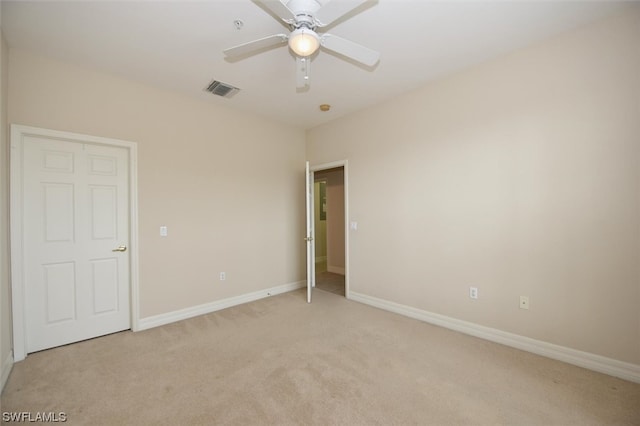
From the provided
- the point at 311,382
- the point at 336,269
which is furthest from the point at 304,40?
the point at 336,269

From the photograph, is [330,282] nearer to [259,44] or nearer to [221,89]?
[221,89]

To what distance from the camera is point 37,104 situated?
8.29 ft

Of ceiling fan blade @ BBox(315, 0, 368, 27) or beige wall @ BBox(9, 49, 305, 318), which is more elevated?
ceiling fan blade @ BBox(315, 0, 368, 27)

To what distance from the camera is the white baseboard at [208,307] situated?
10.3 feet

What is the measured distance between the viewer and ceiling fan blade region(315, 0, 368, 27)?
5.04 ft

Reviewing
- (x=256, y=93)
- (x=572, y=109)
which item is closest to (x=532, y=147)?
(x=572, y=109)

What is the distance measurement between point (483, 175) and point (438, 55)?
1293mm

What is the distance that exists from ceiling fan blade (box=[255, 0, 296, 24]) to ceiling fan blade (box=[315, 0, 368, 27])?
0.58 feet

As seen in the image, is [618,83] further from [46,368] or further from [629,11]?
[46,368]

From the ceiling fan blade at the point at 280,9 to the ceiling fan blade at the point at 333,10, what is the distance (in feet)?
0.58

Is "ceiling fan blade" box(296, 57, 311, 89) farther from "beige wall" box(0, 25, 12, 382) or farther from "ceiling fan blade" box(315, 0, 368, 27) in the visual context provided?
"beige wall" box(0, 25, 12, 382)

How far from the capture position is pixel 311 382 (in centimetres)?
208

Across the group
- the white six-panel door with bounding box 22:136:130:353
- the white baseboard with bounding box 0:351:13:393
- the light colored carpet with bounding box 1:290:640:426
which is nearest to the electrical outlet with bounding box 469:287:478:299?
the light colored carpet with bounding box 1:290:640:426

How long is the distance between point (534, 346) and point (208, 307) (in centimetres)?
369
